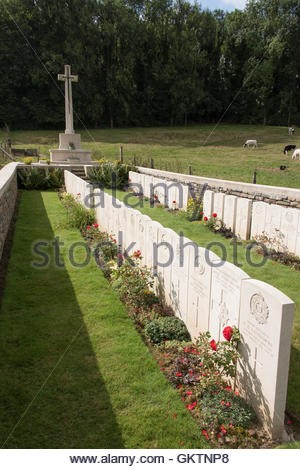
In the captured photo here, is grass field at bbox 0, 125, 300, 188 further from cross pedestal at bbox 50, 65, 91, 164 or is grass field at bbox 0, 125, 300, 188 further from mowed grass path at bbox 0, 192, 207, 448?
mowed grass path at bbox 0, 192, 207, 448

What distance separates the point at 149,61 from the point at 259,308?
5081cm

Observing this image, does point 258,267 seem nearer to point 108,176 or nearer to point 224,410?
point 224,410

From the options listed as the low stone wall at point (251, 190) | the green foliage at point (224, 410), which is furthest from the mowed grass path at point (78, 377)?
the low stone wall at point (251, 190)

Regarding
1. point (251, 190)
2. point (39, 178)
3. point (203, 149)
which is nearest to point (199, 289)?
point (251, 190)

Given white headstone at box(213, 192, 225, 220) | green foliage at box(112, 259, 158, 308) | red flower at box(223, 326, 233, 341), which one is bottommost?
green foliage at box(112, 259, 158, 308)

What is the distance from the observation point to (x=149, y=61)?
4762cm

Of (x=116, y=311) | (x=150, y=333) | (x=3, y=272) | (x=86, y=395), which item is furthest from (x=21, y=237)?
(x=86, y=395)

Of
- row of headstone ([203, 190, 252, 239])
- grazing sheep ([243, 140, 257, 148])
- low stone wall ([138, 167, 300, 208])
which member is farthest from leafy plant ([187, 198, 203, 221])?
grazing sheep ([243, 140, 257, 148])

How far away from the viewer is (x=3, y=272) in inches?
212

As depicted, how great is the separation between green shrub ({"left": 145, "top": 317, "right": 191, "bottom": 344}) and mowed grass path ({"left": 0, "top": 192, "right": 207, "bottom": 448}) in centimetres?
14

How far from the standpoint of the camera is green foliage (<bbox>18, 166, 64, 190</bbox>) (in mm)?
14336

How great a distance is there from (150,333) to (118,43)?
48.4m

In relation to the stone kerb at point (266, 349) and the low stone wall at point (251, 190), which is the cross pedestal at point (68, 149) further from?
the stone kerb at point (266, 349)

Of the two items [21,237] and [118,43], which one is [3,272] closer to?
[21,237]
